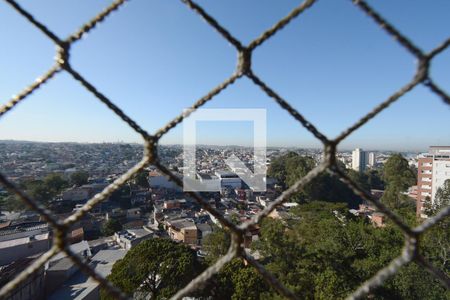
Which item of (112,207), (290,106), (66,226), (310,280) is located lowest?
(112,207)

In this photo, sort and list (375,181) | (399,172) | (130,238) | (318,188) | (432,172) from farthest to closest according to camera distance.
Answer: (375,181) < (399,172) < (318,188) < (432,172) < (130,238)

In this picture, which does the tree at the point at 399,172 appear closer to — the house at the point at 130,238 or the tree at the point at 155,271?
the house at the point at 130,238

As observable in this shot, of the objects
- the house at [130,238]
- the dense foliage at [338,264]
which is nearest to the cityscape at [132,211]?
the house at [130,238]

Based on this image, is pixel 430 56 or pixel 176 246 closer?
pixel 430 56

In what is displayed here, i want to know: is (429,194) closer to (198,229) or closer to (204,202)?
(198,229)

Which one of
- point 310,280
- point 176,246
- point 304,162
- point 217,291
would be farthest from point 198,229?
point 304,162

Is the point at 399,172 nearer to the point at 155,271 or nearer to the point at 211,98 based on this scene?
the point at 155,271

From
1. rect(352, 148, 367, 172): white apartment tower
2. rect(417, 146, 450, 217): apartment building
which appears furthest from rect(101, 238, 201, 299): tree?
rect(352, 148, 367, 172): white apartment tower

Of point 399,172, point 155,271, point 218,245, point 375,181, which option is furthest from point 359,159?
point 155,271
